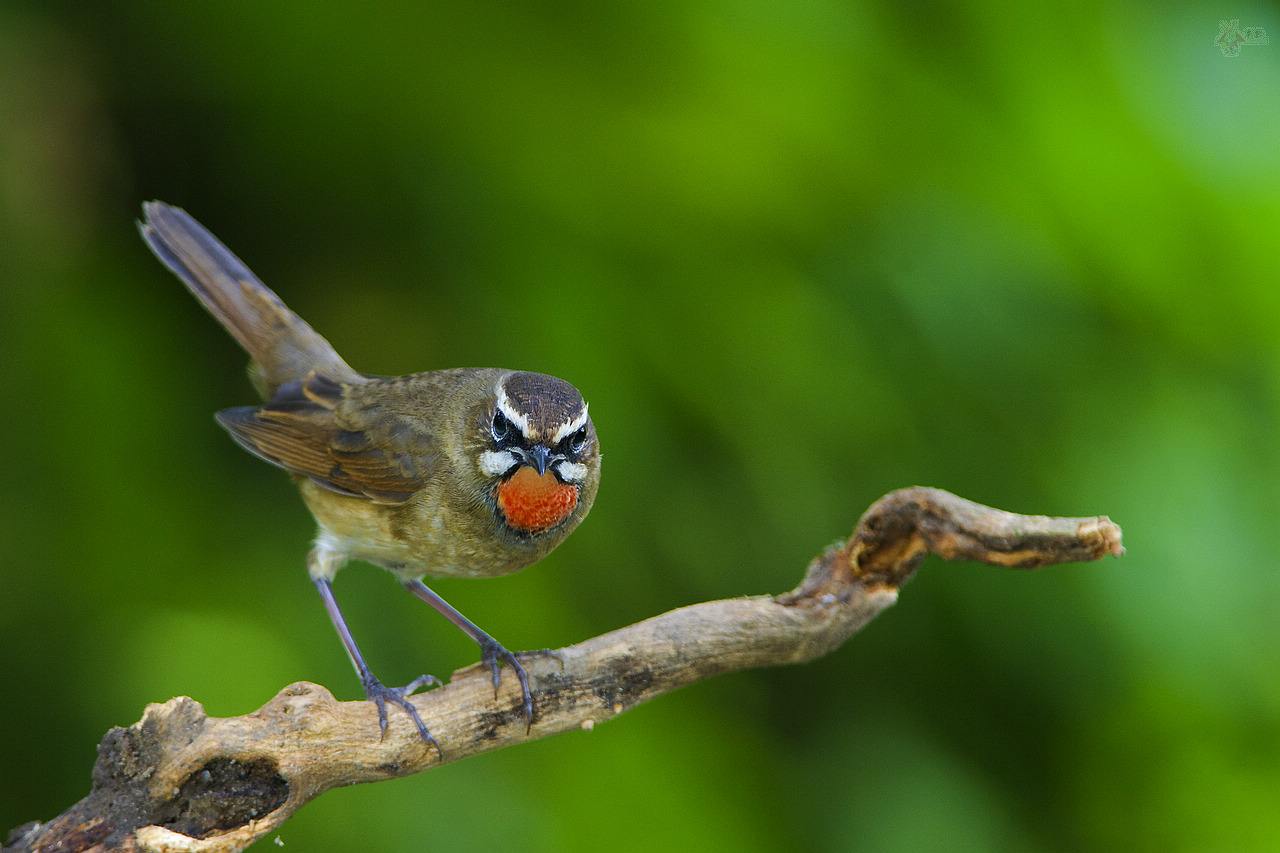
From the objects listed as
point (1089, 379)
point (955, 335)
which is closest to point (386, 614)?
point (955, 335)

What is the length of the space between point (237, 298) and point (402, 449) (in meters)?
0.93

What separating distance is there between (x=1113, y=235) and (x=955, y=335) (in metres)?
0.63

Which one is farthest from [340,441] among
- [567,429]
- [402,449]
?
[567,429]

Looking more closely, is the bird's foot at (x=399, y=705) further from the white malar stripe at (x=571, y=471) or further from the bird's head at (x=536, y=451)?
the white malar stripe at (x=571, y=471)

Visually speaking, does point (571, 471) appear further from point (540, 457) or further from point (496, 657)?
point (496, 657)

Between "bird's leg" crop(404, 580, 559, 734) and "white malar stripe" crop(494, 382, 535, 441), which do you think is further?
"white malar stripe" crop(494, 382, 535, 441)

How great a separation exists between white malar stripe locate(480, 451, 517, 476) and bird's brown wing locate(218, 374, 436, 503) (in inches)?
9.8

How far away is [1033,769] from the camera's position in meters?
4.38

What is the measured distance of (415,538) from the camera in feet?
12.0

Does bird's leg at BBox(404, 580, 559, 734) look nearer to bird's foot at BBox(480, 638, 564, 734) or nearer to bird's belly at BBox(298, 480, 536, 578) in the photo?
bird's foot at BBox(480, 638, 564, 734)

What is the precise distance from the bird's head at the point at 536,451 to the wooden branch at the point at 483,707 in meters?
0.41

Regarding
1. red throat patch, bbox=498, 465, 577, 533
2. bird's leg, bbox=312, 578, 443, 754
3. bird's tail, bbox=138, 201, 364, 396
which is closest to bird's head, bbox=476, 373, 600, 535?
red throat patch, bbox=498, 465, 577, 533

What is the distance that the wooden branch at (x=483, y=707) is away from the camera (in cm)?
255

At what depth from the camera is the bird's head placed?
10.9 ft
